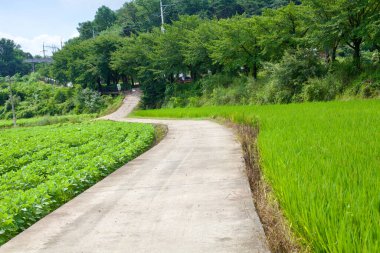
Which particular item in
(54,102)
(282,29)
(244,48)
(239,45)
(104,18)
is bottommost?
(54,102)

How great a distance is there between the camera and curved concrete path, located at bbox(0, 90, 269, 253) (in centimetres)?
413

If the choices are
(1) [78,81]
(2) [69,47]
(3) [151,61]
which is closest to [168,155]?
(3) [151,61]

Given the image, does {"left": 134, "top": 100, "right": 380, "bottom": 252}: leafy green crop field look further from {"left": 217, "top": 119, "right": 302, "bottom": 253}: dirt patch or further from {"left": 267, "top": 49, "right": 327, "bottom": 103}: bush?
{"left": 267, "top": 49, "right": 327, "bottom": 103}: bush

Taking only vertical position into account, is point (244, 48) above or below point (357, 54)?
above

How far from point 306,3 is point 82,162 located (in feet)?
70.3

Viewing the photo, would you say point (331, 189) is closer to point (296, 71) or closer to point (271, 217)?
point (271, 217)

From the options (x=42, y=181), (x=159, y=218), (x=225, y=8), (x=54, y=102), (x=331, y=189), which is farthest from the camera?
(x=225, y=8)

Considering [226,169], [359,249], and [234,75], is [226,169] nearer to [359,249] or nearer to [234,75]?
[359,249]

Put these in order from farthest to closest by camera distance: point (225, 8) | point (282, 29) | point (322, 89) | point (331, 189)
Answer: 1. point (225, 8)
2. point (282, 29)
3. point (322, 89)
4. point (331, 189)

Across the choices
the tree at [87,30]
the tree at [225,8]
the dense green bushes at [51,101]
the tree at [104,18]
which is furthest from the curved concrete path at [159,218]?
the tree at [104,18]

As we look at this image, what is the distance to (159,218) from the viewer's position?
4.97 meters

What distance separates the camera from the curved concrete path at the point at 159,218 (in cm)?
413

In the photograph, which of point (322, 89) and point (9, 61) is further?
point (9, 61)

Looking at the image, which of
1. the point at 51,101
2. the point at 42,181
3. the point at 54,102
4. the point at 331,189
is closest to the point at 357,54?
the point at 42,181
